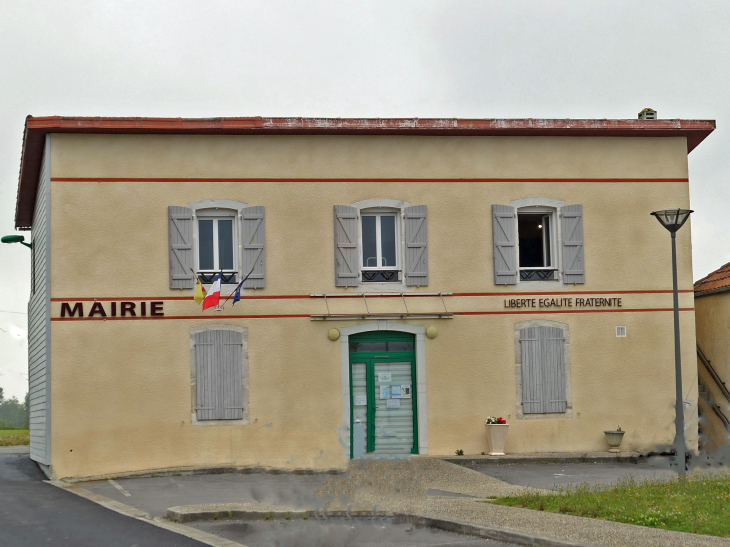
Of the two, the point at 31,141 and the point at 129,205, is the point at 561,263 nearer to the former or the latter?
the point at 129,205

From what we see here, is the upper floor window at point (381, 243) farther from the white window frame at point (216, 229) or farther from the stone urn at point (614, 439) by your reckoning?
the stone urn at point (614, 439)

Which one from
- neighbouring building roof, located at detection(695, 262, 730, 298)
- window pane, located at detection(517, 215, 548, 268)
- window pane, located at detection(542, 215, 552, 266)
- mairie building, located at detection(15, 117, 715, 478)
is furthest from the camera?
neighbouring building roof, located at detection(695, 262, 730, 298)

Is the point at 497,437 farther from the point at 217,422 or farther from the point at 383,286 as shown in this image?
the point at 217,422

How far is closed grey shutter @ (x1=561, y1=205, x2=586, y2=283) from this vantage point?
688 inches

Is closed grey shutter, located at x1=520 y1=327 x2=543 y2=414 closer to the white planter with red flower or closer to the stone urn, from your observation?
the white planter with red flower

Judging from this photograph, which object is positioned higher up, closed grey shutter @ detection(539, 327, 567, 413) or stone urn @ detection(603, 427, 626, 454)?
closed grey shutter @ detection(539, 327, 567, 413)

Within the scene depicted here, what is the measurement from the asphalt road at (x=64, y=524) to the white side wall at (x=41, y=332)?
194 cm

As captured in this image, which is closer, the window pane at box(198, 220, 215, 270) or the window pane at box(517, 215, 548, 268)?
the window pane at box(198, 220, 215, 270)

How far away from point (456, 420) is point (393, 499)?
5.15m

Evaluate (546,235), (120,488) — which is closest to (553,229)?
(546,235)

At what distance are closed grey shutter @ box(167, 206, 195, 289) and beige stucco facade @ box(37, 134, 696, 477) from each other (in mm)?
136

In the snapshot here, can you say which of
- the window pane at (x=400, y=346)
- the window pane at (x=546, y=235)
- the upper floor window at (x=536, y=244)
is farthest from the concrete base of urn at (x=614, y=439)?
the window pane at (x=400, y=346)

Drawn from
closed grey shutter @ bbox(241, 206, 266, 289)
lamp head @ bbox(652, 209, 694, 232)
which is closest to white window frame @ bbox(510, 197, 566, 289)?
lamp head @ bbox(652, 209, 694, 232)

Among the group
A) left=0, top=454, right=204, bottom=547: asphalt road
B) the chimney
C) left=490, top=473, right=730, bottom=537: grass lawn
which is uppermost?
the chimney
